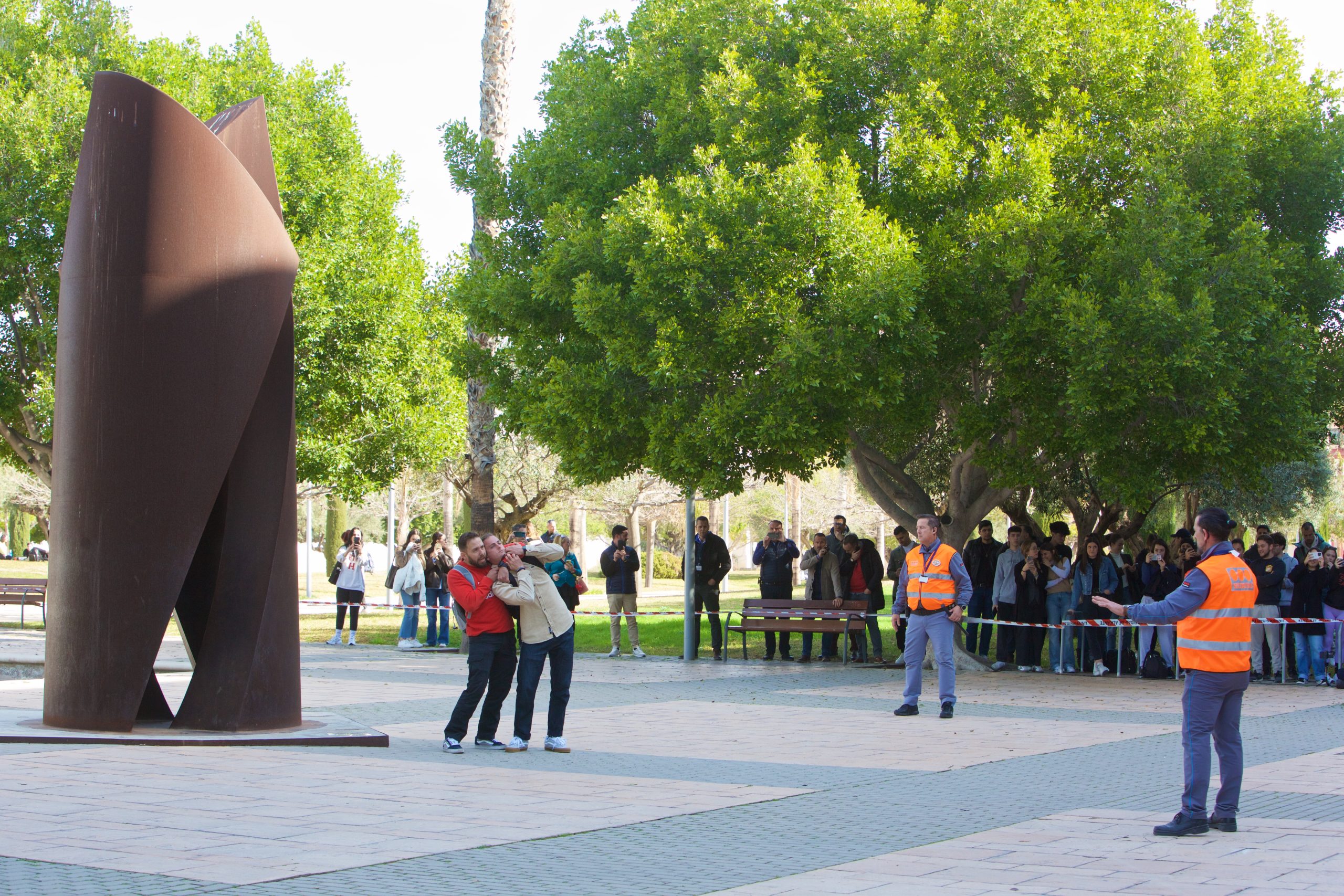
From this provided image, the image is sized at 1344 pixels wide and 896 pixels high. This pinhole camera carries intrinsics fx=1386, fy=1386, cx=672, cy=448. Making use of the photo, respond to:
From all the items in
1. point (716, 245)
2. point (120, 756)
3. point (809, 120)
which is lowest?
point (120, 756)

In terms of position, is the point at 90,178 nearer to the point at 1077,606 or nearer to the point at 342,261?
the point at 1077,606

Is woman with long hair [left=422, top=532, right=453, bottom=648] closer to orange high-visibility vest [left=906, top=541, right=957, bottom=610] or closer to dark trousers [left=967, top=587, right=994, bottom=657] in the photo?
dark trousers [left=967, top=587, right=994, bottom=657]

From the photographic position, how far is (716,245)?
15562 mm

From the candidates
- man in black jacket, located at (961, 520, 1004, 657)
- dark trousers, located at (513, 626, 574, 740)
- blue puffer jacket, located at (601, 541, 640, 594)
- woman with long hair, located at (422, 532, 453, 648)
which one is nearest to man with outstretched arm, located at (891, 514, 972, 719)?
dark trousers, located at (513, 626, 574, 740)

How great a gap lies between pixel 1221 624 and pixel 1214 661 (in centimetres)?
20

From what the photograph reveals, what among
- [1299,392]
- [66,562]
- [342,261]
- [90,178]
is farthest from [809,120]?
[342,261]

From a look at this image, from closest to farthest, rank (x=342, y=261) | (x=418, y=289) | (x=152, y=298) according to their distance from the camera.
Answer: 1. (x=152, y=298)
2. (x=342, y=261)
3. (x=418, y=289)

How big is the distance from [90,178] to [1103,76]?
12.1m

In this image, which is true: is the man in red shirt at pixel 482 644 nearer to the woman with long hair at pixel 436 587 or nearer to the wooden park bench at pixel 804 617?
the wooden park bench at pixel 804 617

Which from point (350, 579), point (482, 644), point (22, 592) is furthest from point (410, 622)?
point (482, 644)

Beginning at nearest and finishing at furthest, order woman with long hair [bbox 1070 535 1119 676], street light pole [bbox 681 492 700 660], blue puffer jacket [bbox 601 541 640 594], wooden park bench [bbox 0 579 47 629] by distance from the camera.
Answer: woman with long hair [bbox 1070 535 1119 676] < street light pole [bbox 681 492 700 660] < blue puffer jacket [bbox 601 541 640 594] < wooden park bench [bbox 0 579 47 629]

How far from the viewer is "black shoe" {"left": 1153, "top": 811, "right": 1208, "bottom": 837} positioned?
277 inches

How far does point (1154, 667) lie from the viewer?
17.4 m

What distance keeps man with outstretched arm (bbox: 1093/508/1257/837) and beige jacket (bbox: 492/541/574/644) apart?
4283 mm
